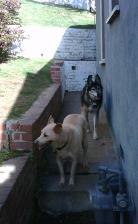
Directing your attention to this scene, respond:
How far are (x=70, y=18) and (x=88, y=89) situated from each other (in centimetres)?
1058

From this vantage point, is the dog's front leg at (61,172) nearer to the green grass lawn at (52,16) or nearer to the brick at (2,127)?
the brick at (2,127)

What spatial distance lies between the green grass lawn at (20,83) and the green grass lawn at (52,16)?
364 cm

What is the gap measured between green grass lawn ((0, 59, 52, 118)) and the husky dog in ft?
2.24

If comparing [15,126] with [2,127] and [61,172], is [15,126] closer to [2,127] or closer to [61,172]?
[2,127]

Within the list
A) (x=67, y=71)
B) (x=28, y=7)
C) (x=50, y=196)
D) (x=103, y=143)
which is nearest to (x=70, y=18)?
(x=28, y=7)

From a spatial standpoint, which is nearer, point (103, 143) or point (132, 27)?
point (132, 27)

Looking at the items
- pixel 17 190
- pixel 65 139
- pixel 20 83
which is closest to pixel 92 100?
pixel 20 83

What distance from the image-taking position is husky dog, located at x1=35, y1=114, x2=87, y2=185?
4.77 metres

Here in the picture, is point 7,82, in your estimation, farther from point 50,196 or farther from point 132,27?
point 132,27

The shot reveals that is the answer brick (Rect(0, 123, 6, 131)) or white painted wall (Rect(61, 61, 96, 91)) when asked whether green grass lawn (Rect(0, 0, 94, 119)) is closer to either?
brick (Rect(0, 123, 6, 131))

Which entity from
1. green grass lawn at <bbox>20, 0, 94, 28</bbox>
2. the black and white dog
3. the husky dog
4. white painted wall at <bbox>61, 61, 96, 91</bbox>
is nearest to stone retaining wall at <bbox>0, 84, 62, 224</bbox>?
the husky dog

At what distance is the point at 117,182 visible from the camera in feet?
14.2

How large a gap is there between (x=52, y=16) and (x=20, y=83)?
9.56 m

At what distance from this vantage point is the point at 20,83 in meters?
8.31
